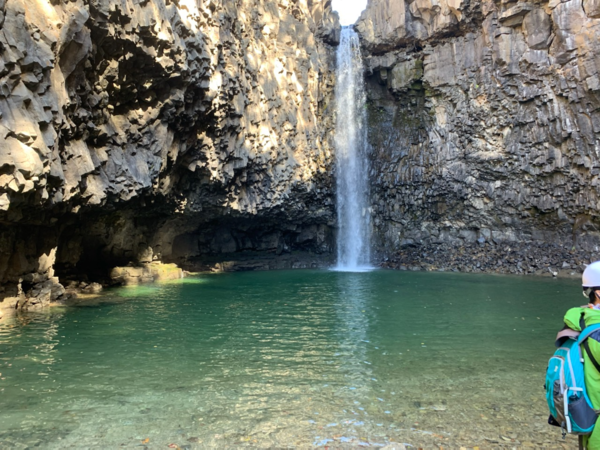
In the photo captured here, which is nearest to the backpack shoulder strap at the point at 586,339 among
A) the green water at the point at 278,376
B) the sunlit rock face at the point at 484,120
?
the green water at the point at 278,376

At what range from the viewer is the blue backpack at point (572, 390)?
110 inches

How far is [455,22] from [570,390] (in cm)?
3271

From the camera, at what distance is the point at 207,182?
23.8m

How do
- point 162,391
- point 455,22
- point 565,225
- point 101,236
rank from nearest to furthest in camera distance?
point 162,391, point 101,236, point 565,225, point 455,22

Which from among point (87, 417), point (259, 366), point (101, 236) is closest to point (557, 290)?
point (259, 366)

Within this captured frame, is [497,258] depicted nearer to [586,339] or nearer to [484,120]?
[484,120]

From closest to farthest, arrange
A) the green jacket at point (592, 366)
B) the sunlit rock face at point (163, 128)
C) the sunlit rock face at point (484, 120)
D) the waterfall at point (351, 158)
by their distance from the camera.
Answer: the green jacket at point (592, 366) → the sunlit rock face at point (163, 128) → the sunlit rock face at point (484, 120) → the waterfall at point (351, 158)

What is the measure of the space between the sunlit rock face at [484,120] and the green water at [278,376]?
15.6 metres

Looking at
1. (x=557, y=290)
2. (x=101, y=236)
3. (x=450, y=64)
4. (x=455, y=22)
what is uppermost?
(x=455, y=22)

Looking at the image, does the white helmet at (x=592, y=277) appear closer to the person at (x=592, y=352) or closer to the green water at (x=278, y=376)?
the person at (x=592, y=352)

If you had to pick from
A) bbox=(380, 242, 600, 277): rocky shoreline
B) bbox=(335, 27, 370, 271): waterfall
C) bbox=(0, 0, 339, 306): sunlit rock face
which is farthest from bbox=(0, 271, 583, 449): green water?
bbox=(335, 27, 370, 271): waterfall

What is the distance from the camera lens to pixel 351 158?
3541 centimetres

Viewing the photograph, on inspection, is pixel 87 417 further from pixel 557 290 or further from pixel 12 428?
pixel 557 290

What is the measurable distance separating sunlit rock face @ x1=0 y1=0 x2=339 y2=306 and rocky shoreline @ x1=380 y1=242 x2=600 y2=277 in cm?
723
